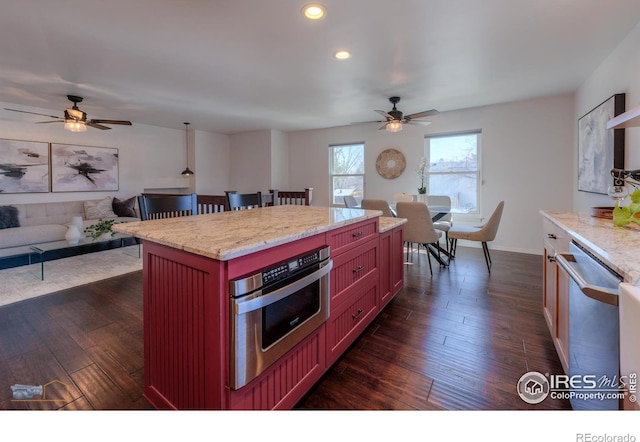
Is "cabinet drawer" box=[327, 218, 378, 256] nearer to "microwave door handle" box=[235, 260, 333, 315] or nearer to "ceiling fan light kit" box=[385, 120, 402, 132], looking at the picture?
"microwave door handle" box=[235, 260, 333, 315]

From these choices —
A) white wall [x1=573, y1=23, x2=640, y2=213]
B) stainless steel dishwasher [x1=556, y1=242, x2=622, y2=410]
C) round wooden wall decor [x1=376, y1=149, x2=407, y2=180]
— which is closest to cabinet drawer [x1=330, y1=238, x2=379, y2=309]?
stainless steel dishwasher [x1=556, y1=242, x2=622, y2=410]

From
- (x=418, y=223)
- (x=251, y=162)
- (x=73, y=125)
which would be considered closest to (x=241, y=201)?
(x=418, y=223)

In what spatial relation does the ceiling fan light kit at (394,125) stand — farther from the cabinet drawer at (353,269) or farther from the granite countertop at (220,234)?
the granite countertop at (220,234)

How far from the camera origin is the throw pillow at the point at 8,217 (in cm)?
409

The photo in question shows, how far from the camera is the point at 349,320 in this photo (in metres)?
1.90

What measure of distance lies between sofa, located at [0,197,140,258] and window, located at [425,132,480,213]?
5552mm

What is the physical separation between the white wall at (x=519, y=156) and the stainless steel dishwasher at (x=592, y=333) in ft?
12.7

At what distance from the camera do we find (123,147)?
5.85 m

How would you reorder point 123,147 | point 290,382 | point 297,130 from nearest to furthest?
1. point 290,382
2. point 123,147
3. point 297,130

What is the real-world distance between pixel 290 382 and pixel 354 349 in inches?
28.6

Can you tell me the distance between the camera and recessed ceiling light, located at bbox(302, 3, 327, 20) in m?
2.06

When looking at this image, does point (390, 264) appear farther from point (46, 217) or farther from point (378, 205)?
point (46, 217)
